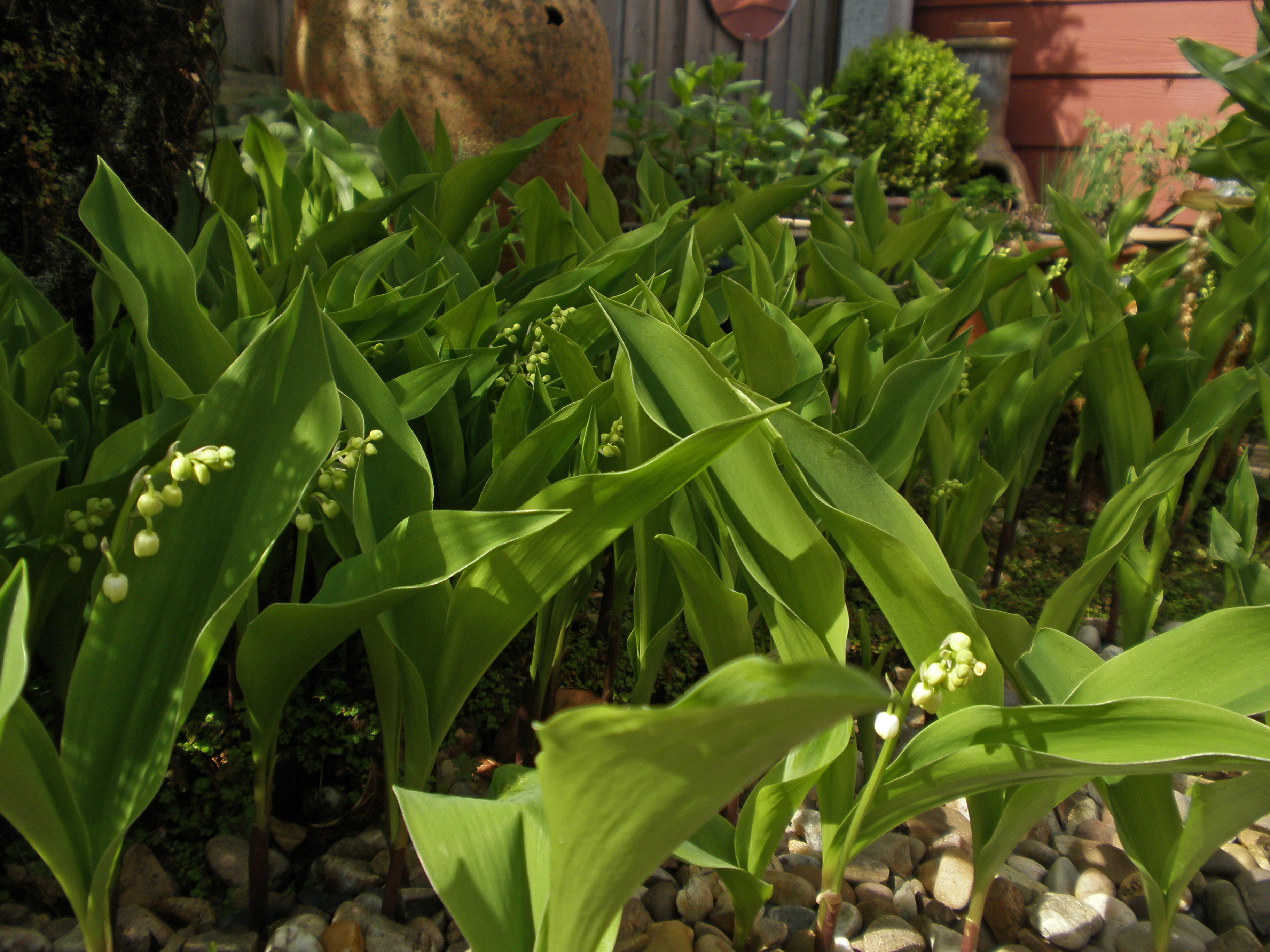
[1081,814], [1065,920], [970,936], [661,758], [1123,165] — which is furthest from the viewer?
[1123,165]

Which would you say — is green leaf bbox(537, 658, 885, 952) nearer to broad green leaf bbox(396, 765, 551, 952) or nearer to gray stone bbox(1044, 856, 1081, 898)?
broad green leaf bbox(396, 765, 551, 952)

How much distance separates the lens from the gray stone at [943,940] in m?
0.95

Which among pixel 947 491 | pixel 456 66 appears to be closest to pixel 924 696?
pixel 947 491

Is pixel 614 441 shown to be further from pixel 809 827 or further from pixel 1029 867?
pixel 1029 867

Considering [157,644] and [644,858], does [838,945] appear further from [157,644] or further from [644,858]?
[157,644]

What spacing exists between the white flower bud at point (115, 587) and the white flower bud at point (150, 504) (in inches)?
2.0

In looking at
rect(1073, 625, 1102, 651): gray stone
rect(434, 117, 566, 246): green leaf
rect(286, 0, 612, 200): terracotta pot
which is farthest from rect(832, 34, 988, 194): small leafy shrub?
rect(434, 117, 566, 246): green leaf

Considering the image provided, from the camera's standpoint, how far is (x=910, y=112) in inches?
221

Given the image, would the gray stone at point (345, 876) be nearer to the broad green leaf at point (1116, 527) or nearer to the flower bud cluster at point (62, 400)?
the flower bud cluster at point (62, 400)

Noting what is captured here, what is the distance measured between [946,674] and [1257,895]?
81cm

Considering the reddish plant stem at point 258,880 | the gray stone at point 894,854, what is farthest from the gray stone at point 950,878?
the reddish plant stem at point 258,880

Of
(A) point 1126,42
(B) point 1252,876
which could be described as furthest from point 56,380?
(A) point 1126,42

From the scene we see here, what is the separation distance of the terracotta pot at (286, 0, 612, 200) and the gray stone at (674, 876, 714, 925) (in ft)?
7.63

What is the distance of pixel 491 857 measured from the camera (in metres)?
0.70
